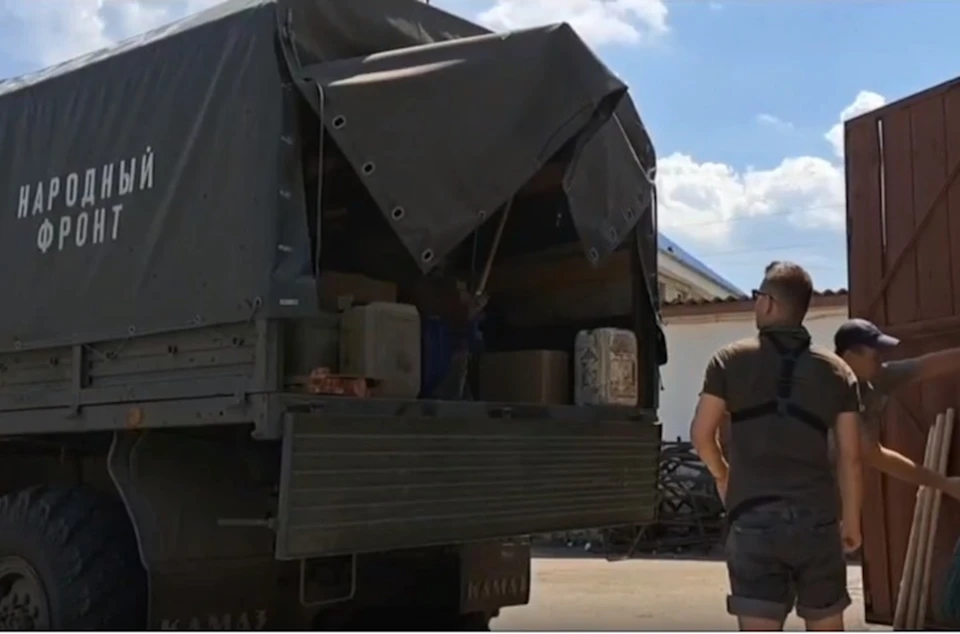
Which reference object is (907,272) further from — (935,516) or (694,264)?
(694,264)

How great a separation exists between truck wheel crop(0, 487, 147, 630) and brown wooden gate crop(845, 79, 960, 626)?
3.98 metres

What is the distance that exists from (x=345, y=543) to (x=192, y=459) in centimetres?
104

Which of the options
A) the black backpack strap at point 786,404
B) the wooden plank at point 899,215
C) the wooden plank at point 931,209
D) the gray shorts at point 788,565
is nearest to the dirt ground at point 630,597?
the wooden plank at point 899,215

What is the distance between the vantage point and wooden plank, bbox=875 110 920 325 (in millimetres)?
6312

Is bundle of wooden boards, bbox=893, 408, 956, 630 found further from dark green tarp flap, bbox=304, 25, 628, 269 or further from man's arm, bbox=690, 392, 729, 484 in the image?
man's arm, bbox=690, 392, 729, 484

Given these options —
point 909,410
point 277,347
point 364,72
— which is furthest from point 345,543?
point 909,410

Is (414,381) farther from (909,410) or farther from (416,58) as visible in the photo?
(909,410)

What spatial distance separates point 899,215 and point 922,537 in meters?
1.81

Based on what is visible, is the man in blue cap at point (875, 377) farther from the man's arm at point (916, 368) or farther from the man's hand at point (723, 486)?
the man's hand at point (723, 486)

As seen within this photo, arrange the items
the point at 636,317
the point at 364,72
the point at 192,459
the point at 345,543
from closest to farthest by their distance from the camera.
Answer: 1. the point at 345,543
2. the point at 364,72
3. the point at 192,459
4. the point at 636,317

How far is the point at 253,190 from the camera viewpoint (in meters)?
4.36

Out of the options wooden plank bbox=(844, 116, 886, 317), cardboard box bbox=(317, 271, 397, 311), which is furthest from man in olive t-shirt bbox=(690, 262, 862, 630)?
wooden plank bbox=(844, 116, 886, 317)

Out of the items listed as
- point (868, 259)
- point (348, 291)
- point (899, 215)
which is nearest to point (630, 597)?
point (868, 259)

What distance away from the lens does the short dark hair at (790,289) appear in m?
3.67
